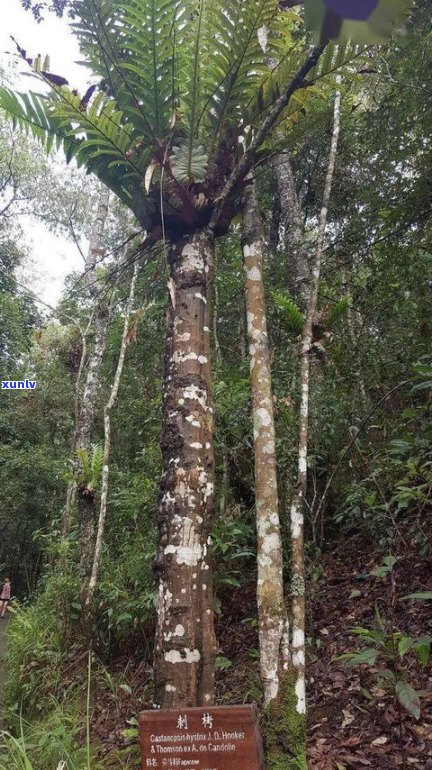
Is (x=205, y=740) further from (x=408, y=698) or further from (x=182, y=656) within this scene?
(x=408, y=698)

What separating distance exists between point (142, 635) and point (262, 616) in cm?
272

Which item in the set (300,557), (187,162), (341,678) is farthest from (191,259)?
(341,678)

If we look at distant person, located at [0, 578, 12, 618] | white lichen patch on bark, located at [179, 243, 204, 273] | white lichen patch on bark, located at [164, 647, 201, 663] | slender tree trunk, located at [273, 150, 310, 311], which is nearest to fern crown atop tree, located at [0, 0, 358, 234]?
white lichen patch on bark, located at [179, 243, 204, 273]

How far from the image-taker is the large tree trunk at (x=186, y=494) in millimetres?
2260

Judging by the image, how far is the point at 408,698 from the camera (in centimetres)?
226

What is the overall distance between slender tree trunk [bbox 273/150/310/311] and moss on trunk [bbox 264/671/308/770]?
197 inches

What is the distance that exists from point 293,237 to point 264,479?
19.1 ft

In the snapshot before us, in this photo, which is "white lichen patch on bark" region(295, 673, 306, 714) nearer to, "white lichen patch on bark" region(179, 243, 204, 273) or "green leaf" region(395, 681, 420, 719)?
"green leaf" region(395, 681, 420, 719)

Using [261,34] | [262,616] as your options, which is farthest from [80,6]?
[262,616]

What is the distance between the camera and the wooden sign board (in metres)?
1.84

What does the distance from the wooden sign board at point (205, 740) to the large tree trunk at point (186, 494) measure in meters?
0.29

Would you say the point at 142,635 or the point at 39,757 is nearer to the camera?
the point at 39,757

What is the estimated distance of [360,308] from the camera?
21.7ft

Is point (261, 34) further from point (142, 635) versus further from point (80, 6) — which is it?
point (142, 635)
